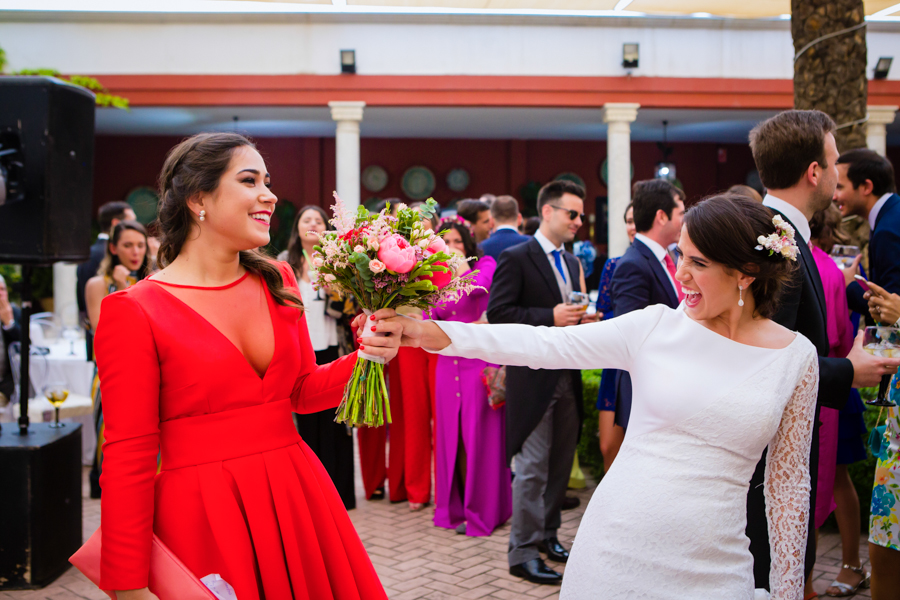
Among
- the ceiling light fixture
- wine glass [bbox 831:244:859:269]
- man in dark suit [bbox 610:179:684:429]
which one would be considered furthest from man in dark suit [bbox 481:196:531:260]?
the ceiling light fixture

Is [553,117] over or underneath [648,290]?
over

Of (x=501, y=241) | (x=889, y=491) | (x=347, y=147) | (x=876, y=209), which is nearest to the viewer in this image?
(x=889, y=491)

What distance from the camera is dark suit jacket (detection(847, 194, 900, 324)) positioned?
334cm

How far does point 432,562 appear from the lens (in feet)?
13.5

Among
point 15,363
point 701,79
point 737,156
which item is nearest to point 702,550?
point 15,363

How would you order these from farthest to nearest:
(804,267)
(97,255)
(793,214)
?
1. (97,255)
2. (793,214)
3. (804,267)

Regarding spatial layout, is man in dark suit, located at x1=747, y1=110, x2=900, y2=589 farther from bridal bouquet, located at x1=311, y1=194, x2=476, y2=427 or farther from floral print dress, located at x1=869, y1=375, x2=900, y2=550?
bridal bouquet, located at x1=311, y1=194, x2=476, y2=427

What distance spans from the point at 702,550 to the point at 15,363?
5.84 meters

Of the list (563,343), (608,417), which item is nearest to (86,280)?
(608,417)

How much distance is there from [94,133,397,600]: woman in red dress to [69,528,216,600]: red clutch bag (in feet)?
0.09

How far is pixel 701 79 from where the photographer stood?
1263cm

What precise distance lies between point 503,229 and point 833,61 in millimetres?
2476

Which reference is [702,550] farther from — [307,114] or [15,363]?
[307,114]

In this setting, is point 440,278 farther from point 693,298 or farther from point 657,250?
point 657,250
